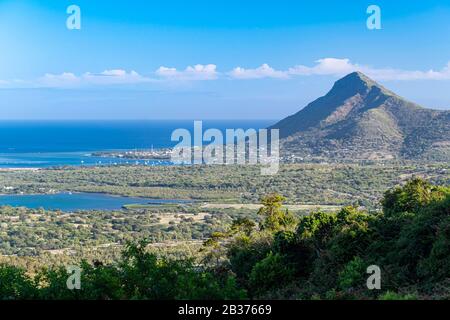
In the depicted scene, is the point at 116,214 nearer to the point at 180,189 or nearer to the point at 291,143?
the point at 180,189

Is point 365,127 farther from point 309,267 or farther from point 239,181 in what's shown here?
point 309,267

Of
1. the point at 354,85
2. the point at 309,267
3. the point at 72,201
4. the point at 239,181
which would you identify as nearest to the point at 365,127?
the point at 354,85

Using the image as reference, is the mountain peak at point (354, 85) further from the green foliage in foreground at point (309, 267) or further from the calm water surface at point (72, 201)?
the green foliage in foreground at point (309, 267)

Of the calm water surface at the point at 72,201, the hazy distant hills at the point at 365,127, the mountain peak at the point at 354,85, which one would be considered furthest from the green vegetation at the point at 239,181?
the mountain peak at the point at 354,85

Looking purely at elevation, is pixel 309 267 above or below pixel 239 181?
above
